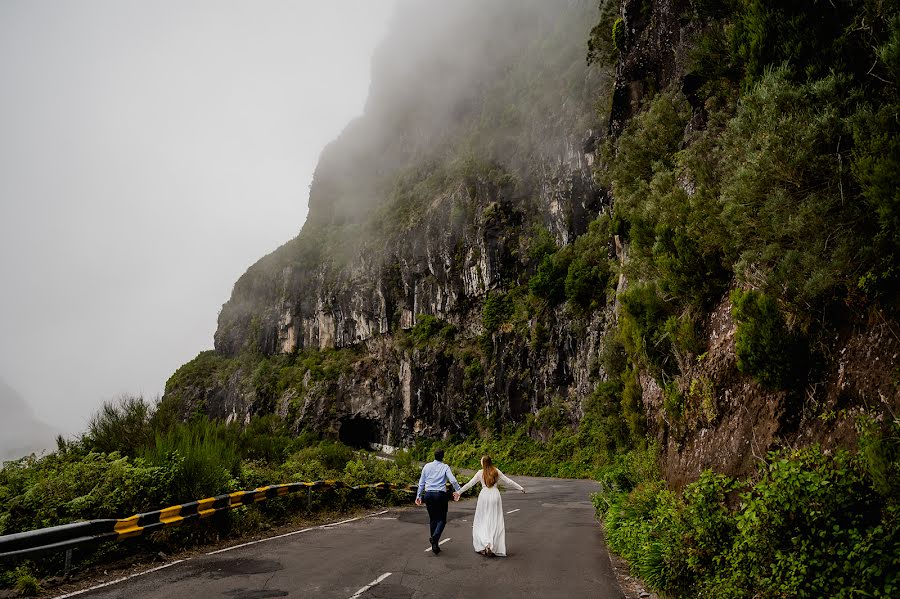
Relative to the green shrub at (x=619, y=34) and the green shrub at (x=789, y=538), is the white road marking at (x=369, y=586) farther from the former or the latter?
the green shrub at (x=619, y=34)

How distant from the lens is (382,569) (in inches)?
291

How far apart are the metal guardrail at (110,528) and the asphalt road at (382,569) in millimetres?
777

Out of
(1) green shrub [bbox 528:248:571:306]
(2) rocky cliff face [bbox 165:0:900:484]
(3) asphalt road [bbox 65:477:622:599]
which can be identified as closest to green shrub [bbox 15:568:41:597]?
(3) asphalt road [bbox 65:477:622:599]

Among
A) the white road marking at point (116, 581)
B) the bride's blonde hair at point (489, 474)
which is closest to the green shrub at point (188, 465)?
the white road marking at point (116, 581)

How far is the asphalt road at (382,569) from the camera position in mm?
6164

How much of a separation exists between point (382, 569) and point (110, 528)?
13.3 ft

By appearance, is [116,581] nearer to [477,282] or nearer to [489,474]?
[489,474]

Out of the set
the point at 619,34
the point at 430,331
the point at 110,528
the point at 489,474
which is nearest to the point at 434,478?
the point at 489,474

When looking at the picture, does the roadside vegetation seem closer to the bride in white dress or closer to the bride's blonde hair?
the bride in white dress

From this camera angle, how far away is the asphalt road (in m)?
6.16

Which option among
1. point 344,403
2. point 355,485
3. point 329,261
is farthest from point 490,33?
point 355,485

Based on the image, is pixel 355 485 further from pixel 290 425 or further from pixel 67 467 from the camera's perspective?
pixel 290 425

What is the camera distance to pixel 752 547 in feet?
17.2

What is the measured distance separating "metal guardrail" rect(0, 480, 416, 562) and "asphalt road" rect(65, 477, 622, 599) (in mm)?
777
